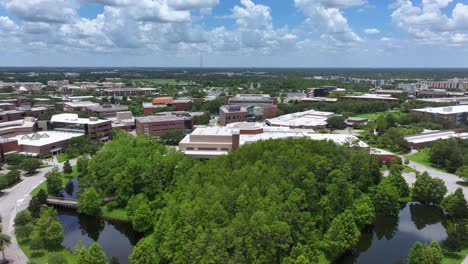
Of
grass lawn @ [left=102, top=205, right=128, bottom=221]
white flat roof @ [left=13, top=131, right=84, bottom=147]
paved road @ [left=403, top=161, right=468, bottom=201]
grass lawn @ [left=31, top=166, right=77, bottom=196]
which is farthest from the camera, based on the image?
white flat roof @ [left=13, top=131, right=84, bottom=147]

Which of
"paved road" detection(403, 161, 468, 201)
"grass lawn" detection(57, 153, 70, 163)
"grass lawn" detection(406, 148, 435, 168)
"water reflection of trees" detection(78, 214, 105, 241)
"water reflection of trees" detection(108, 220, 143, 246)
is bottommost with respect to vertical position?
"water reflection of trees" detection(78, 214, 105, 241)

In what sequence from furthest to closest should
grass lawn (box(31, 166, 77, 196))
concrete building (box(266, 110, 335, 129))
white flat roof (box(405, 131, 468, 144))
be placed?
concrete building (box(266, 110, 335, 129)), white flat roof (box(405, 131, 468, 144)), grass lawn (box(31, 166, 77, 196))

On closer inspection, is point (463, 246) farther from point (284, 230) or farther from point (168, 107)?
point (168, 107)

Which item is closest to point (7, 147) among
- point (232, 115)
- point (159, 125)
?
point (159, 125)

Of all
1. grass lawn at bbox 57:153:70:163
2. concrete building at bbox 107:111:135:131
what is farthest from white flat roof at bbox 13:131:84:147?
concrete building at bbox 107:111:135:131

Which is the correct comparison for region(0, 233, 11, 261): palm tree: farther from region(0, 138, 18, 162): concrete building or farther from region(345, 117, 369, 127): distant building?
region(345, 117, 369, 127): distant building

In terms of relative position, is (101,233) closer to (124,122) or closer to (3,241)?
(3,241)
